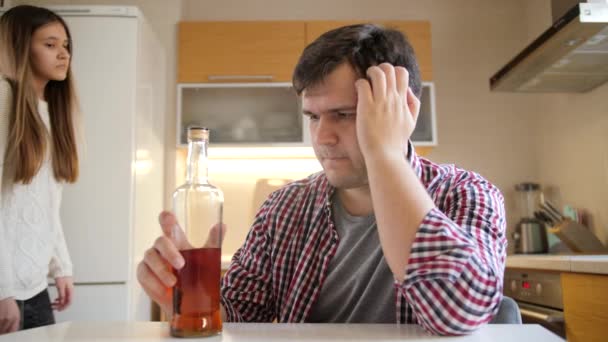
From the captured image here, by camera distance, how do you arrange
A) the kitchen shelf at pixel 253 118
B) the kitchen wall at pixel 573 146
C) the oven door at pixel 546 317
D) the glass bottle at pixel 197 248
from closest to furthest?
the glass bottle at pixel 197 248
the oven door at pixel 546 317
the kitchen wall at pixel 573 146
the kitchen shelf at pixel 253 118

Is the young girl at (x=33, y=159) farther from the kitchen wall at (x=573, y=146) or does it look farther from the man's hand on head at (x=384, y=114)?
the kitchen wall at (x=573, y=146)

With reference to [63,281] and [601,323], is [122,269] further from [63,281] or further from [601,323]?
[601,323]

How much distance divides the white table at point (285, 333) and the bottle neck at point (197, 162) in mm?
192

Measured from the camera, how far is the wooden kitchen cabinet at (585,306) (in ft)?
5.30

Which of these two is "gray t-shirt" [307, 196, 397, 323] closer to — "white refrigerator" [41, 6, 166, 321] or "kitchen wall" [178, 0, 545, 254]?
"white refrigerator" [41, 6, 166, 321]

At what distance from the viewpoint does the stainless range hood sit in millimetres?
1756

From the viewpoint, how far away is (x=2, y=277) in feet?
4.73

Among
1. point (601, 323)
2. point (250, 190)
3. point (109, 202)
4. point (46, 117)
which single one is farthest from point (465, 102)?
point (46, 117)

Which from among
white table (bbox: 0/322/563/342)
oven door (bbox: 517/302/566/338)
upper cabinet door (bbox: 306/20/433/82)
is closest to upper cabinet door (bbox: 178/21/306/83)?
A: upper cabinet door (bbox: 306/20/433/82)

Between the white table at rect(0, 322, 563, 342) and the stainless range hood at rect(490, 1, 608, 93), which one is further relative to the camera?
the stainless range hood at rect(490, 1, 608, 93)

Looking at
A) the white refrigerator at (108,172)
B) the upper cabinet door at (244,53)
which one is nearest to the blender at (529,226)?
the upper cabinet door at (244,53)

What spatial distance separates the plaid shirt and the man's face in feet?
0.36

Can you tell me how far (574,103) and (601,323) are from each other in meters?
1.39

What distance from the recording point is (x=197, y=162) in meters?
0.67
